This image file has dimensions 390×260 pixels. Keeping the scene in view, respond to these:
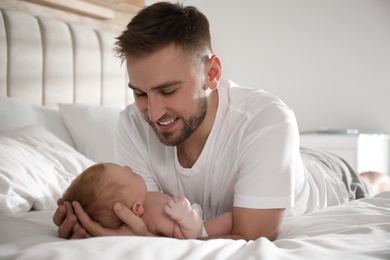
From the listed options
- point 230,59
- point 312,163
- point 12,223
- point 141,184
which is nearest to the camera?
point 12,223

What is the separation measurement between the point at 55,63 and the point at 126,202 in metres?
1.79

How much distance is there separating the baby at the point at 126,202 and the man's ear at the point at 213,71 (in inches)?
18.5

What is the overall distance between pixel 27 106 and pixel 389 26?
327 cm

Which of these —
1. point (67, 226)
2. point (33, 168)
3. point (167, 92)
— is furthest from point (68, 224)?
point (33, 168)

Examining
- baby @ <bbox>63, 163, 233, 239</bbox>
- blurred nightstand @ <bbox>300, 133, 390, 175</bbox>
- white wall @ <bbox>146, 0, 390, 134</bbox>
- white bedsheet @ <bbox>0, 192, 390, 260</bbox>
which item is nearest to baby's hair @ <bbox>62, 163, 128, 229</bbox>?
baby @ <bbox>63, 163, 233, 239</bbox>

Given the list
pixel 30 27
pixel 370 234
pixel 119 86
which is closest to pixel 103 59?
pixel 119 86

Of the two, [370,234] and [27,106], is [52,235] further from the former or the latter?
[27,106]

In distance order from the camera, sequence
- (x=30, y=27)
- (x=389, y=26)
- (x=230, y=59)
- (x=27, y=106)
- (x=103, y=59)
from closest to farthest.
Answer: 1. (x=27, y=106)
2. (x=30, y=27)
3. (x=103, y=59)
4. (x=389, y=26)
5. (x=230, y=59)

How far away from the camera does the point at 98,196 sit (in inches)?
51.1

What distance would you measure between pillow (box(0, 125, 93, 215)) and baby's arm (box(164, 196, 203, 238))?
25.9 inches

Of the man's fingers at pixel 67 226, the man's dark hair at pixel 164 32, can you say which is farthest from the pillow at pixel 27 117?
the man's fingers at pixel 67 226

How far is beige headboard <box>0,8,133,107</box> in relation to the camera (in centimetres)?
267

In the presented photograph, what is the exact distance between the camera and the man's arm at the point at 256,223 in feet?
4.75

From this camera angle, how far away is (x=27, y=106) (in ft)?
8.27
